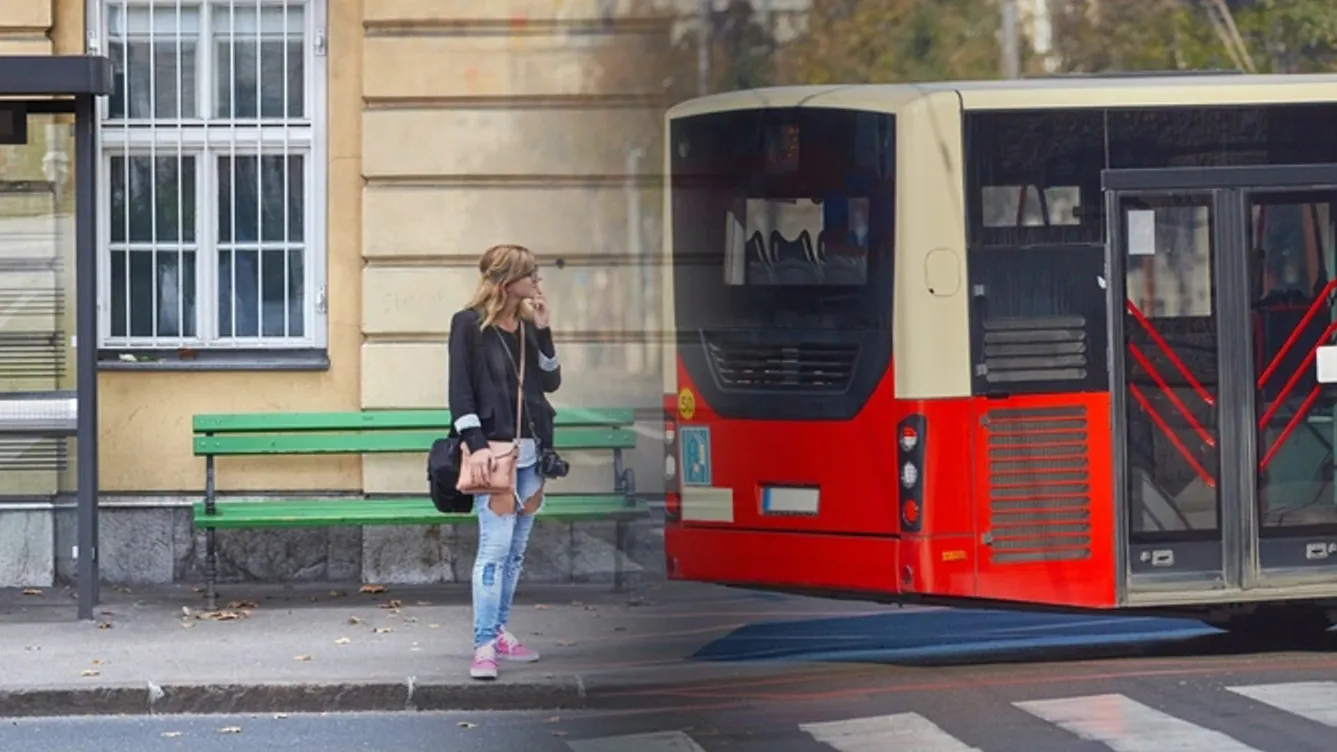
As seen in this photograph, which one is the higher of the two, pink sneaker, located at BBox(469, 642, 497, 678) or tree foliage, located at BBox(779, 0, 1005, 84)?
tree foliage, located at BBox(779, 0, 1005, 84)

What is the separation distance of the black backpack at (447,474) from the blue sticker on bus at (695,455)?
11.3ft

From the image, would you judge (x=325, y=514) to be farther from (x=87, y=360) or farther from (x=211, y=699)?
(x=211, y=699)

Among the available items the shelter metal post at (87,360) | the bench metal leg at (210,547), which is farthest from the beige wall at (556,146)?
the bench metal leg at (210,547)

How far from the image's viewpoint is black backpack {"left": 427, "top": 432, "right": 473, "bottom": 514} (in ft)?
16.2

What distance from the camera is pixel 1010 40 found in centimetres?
174

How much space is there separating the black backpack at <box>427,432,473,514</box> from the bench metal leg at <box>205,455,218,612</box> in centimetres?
175

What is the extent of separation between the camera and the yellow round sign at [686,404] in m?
1.46

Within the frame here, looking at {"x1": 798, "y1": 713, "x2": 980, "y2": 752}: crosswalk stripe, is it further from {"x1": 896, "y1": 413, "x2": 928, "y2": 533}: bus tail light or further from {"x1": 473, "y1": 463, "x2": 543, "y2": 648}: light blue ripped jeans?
{"x1": 473, "y1": 463, "x2": 543, "y2": 648}: light blue ripped jeans

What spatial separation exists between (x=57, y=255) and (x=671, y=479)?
5.28 meters

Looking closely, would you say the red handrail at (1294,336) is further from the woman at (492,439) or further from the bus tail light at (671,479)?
the bus tail light at (671,479)

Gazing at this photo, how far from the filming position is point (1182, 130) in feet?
11.8

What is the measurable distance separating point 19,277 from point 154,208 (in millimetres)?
700

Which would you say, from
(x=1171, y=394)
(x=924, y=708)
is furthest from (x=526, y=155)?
(x=1171, y=394)

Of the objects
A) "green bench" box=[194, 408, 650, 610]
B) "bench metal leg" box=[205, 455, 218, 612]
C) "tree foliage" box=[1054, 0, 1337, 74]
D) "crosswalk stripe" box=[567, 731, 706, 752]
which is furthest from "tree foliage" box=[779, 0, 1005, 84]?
"bench metal leg" box=[205, 455, 218, 612]
